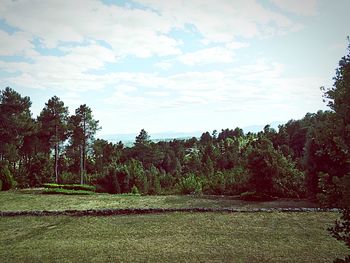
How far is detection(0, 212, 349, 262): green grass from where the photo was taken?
13.3 m

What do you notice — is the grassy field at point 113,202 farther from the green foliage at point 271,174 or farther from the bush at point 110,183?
→ the bush at point 110,183

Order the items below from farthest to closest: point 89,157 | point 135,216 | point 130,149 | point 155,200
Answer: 1. point 130,149
2. point 89,157
3. point 155,200
4. point 135,216

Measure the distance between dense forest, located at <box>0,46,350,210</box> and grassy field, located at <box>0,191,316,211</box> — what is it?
8.57 feet

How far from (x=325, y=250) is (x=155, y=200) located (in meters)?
15.8

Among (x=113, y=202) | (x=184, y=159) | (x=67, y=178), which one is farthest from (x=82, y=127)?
(x=184, y=159)

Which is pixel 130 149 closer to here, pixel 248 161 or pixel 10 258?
pixel 248 161

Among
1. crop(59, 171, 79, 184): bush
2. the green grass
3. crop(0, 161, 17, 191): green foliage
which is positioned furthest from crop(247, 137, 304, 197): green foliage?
crop(59, 171, 79, 184): bush

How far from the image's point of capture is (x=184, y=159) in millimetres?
70375

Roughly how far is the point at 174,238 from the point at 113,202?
12.4 meters

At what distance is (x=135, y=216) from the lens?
20.9 metres

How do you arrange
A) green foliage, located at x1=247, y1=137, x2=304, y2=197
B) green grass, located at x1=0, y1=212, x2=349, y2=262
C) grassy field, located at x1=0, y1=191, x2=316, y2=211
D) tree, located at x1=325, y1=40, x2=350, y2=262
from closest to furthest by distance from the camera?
tree, located at x1=325, y1=40, x2=350, y2=262 < green grass, located at x1=0, y1=212, x2=349, y2=262 < grassy field, located at x1=0, y1=191, x2=316, y2=211 < green foliage, located at x1=247, y1=137, x2=304, y2=197

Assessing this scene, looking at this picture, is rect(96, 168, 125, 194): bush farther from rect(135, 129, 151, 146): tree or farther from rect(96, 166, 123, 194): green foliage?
rect(135, 129, 151, 146): tree

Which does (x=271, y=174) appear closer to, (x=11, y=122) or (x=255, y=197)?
(x=255, y=197)

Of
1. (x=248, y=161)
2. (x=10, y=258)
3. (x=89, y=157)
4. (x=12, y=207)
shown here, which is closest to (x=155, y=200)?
(x=248, y=161)
